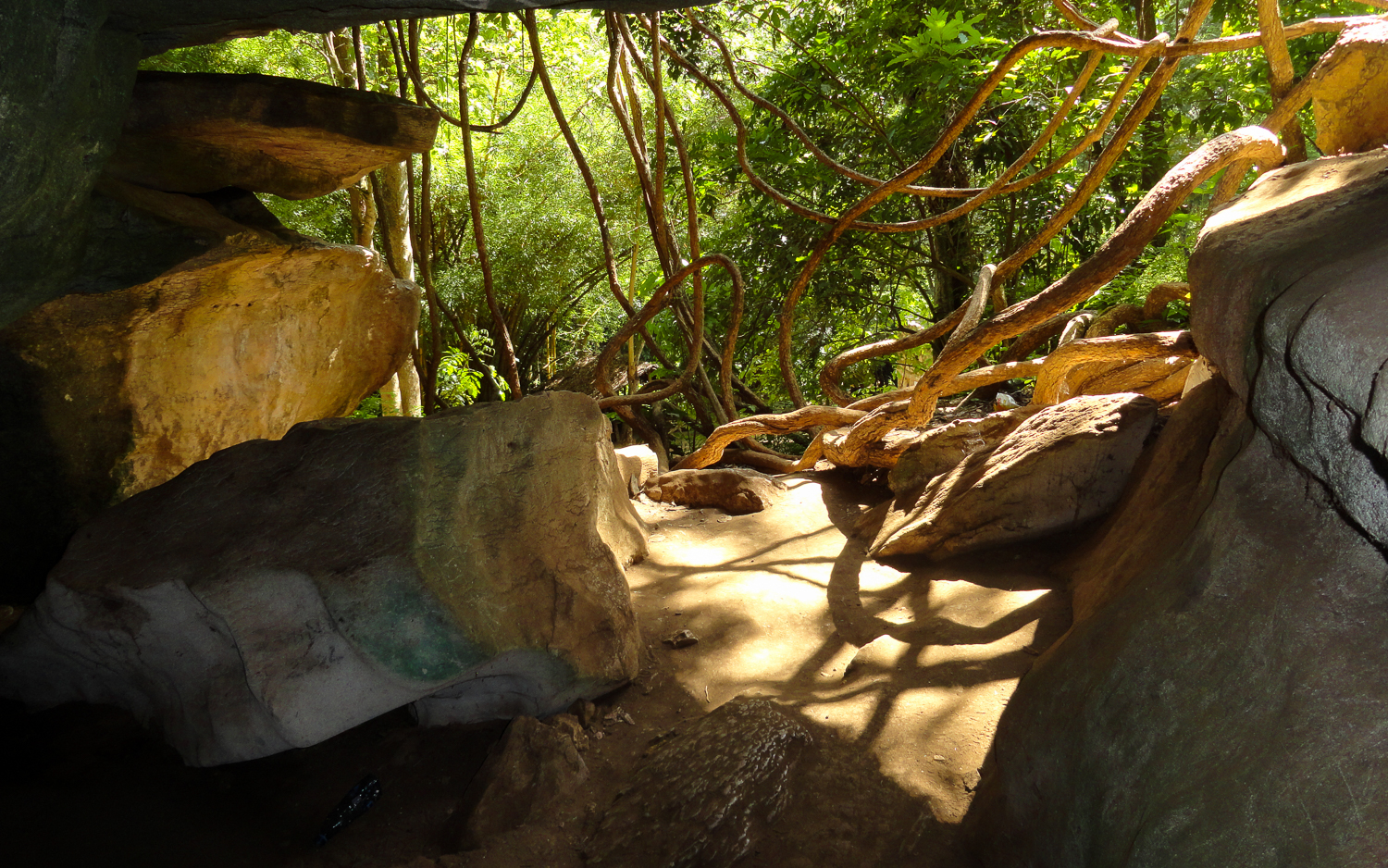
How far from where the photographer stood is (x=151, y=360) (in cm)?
314

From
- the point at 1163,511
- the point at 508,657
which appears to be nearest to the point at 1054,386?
the point at 1163,511

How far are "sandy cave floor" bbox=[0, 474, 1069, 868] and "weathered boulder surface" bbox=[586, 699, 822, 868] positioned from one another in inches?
2.3

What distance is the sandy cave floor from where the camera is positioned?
200 centimetres

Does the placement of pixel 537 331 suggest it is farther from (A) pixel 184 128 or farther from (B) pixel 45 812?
(B) pixel 45 812

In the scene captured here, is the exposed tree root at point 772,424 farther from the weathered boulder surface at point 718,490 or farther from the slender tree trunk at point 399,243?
the slender tree trunk at point 399,243

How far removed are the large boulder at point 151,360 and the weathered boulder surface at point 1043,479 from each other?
284 centimetres

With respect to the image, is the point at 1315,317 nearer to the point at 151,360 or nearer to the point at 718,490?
the point at 718,490

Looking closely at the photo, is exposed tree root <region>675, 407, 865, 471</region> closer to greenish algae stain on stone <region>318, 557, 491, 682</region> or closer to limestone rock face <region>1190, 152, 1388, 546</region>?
limestone rock face <region>1190, 152, 1388, 546</region>

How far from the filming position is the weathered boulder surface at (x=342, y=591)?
7.11 ft

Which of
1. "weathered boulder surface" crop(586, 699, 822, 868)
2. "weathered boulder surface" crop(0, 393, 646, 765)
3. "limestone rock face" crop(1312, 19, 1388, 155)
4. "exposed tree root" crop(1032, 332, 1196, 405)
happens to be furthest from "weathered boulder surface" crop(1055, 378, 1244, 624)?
"weathered boulder surface" crop(0, 393, 646, 765)

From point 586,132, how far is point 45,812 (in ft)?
33.4

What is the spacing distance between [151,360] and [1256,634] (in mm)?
3629

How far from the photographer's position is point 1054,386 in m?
3.70

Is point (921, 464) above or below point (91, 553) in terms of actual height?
below
